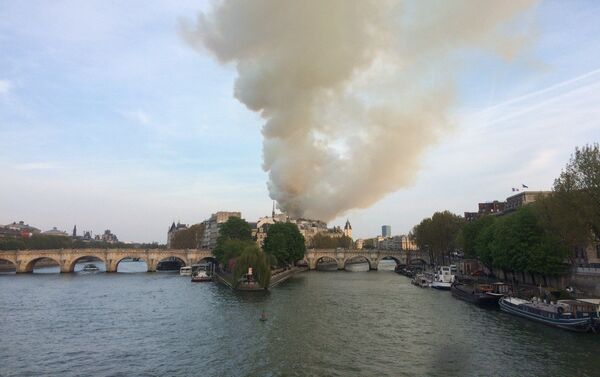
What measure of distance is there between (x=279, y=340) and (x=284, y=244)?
75.8 m

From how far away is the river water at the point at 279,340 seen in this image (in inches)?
1180

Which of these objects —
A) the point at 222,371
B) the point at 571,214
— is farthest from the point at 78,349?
the point at 571,214

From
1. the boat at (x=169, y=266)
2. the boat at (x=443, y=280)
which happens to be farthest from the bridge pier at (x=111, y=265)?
the boat at (x=443, y=280)

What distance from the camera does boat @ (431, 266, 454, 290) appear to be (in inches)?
3206

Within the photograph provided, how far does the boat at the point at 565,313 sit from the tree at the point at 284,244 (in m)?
69.4

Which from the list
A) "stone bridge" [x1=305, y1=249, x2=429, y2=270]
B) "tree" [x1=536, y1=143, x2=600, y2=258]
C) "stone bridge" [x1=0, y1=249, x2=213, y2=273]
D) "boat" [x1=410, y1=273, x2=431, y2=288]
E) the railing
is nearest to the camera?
"tree" [x1=536, y1=143, x2=600, y2=258]

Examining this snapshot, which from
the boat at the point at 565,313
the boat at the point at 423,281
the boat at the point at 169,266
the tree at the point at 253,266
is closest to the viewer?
the boat at the point at 565,313

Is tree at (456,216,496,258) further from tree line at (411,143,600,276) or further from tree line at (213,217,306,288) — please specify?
tree line at (213,217,306,288)

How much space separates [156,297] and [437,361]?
47.9 metres

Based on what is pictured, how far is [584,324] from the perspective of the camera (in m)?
38.7

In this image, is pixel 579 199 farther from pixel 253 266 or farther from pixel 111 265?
pixel 111 265

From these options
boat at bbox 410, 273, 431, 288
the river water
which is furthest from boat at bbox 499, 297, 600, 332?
boat at bbox 410, 273, 431, 288

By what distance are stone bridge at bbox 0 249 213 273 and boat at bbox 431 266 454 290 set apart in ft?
228

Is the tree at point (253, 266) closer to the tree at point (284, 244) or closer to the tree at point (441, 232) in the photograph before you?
the tree at point (284, 244)
